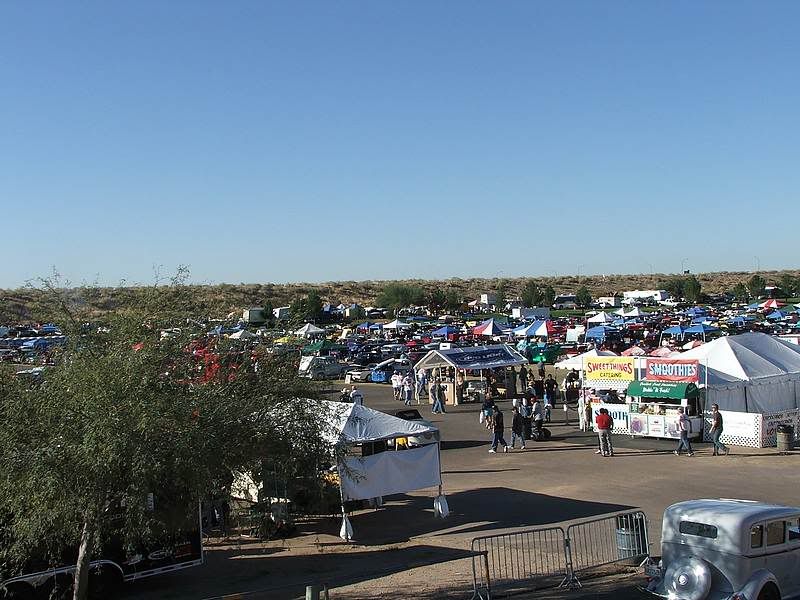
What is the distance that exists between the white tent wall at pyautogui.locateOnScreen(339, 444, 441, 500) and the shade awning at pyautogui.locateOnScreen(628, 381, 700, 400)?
1129 centimetres

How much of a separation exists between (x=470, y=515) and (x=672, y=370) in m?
11.5

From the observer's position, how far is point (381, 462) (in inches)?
620

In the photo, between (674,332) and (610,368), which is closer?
(610,368)

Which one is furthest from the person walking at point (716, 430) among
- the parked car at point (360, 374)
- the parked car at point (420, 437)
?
the parked car at point (360, 374)

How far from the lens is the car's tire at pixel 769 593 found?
32.9ft

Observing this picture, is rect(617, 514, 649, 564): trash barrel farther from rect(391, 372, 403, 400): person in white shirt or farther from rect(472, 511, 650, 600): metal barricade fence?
rect(391, 372, 403, 400): person in white shirt

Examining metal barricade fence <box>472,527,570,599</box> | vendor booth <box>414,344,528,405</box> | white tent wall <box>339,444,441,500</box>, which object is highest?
vendor booth <box>414,344,528,405</box>

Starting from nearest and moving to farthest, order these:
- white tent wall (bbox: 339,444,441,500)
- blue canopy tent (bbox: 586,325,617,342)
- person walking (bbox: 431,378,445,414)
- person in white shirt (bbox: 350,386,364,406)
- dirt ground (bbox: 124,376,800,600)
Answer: dirt ground (bbox: 124,376,800,600) < white tent wall (bbox: 339,444,441,500) < person in white shirt (bbox: 350,386,364,406) < person walking (bbox: 431,378,445,414) < blue canopy tent (bbox: 586,325,617,342)

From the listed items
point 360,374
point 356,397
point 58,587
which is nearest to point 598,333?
point 360,374

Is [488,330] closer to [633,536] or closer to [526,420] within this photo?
[526,420]

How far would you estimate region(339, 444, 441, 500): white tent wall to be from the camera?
15363mm

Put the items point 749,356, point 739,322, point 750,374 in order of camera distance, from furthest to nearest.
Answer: point 739,322
point 749,356
point 750,374

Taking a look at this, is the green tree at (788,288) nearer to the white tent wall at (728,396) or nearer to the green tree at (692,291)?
the green tree at (692,291)

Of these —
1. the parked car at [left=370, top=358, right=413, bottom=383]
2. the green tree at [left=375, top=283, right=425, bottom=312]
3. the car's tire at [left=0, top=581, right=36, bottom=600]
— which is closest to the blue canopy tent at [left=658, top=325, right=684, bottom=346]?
the parked car at [left=370, top=358, right=413, bottom=383]
